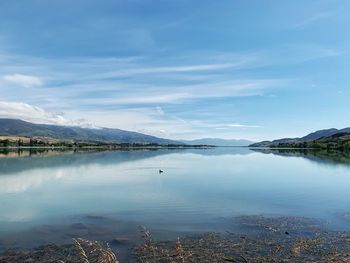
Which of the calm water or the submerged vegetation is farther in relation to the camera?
the calm water

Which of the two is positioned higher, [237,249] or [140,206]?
[140,206]

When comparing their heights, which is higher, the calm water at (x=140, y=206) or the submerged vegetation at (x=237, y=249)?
the calm water at (x=140, y=206)

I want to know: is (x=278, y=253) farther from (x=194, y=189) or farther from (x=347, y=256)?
(x=194, y=189)

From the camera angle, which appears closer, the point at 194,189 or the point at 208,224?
the point at 208,224

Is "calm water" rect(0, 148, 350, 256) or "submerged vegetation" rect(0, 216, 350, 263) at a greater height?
"calm water" rect(0, 148, 350, 256)

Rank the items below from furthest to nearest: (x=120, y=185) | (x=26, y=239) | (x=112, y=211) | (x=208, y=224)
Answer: (x=120, y=185), (x=112, y=211), (x=208, y=224), (x=26, y=239)

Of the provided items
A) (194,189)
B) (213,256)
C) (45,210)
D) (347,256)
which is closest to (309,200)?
(194,189)

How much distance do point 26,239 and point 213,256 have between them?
1295 cm

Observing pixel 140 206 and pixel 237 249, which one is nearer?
pixel 237 249

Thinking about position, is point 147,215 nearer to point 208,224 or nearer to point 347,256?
point 208,224

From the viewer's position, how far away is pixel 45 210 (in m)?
35.4

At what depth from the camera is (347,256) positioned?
21.3 meters

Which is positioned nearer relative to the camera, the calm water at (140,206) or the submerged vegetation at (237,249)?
the submerged vegetation at (237,249)

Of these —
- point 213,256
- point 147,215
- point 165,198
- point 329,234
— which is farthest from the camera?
point 165,198
